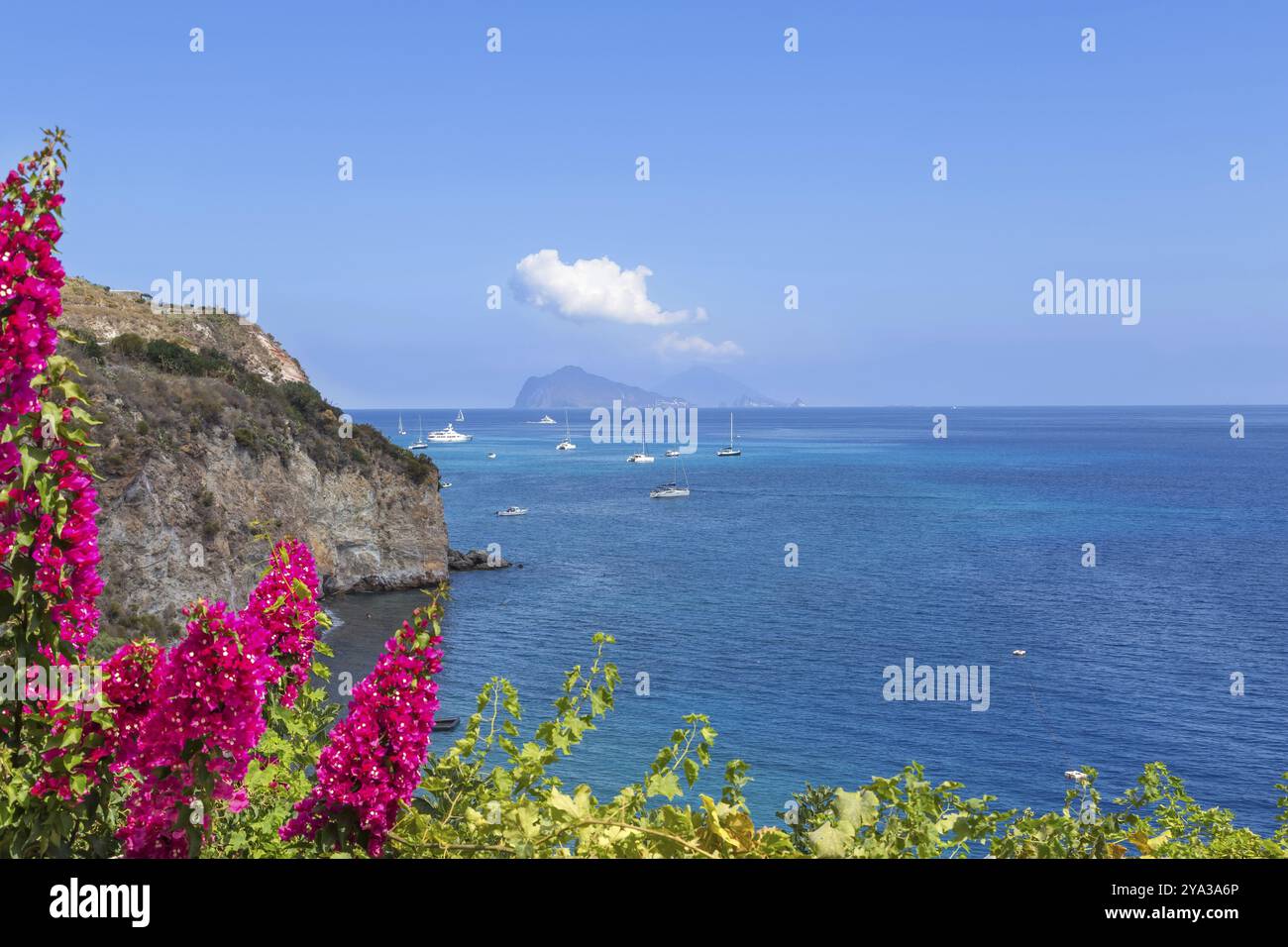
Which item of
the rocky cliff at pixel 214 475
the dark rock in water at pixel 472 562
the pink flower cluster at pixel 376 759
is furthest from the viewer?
the dark rock in water at pixel 472 562

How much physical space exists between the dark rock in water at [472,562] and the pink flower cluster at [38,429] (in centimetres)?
7013

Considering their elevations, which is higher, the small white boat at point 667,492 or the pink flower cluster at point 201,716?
the pink flower cluster at point 201,716

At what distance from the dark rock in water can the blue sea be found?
6.53 feet

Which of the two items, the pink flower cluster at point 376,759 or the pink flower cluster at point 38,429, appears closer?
the pink flower cluster at point 38,429

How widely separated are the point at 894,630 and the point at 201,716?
5393 cm

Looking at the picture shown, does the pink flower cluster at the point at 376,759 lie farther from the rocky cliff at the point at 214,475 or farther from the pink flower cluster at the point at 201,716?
the rocky cliff at the point at 214,475

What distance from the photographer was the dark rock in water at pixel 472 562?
72.6 metres

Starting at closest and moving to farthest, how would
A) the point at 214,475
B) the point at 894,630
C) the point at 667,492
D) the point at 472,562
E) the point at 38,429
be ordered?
the point at 38,429 → the point at 214,475 → the point at 894,630 → the point at 472,562 → the point at 667,492

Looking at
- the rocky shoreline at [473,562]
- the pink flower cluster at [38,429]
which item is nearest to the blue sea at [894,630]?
the rocky shoreline at [473,562]

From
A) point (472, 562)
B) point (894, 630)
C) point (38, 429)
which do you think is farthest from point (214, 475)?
A: point (38, 429)

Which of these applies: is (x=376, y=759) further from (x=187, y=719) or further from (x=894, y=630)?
(x=894, y=630)

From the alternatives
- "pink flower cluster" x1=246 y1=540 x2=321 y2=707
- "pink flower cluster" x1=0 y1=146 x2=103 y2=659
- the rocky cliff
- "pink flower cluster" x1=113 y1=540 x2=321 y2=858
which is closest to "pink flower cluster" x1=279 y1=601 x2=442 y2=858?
"pink flower cluster" x1=113 y1=540 x2=321 y2=858

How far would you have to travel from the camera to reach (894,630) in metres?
54.4

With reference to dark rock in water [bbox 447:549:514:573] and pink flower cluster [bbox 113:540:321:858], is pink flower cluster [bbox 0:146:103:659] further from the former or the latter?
dark rock in water [bbox 447:549:514:573]
